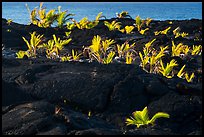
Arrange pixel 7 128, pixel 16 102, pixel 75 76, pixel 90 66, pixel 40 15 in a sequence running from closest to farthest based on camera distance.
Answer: pixel 7 128, pixel 16 102, pixel 75 76, pixel 90 66, pixel 40 15

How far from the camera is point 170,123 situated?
16.8ft

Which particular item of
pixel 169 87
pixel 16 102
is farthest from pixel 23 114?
pixel 169 87

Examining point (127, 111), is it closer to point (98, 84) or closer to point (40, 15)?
point (98, 84)

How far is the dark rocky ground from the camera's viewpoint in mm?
4699

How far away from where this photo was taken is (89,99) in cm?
559

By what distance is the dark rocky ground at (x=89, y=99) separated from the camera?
470 centimetres

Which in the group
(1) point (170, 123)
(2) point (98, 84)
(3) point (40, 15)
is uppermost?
(3) point (40, 15)

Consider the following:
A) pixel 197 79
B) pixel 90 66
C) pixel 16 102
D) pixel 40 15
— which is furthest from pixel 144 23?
pixel 16 102

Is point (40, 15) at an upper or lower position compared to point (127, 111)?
upper

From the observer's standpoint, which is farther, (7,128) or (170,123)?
(170,123)

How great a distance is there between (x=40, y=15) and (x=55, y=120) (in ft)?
35.0

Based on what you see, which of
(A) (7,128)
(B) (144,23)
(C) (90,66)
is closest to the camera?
(A) (7,128)

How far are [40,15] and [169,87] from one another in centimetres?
972

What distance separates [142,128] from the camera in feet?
16.0
